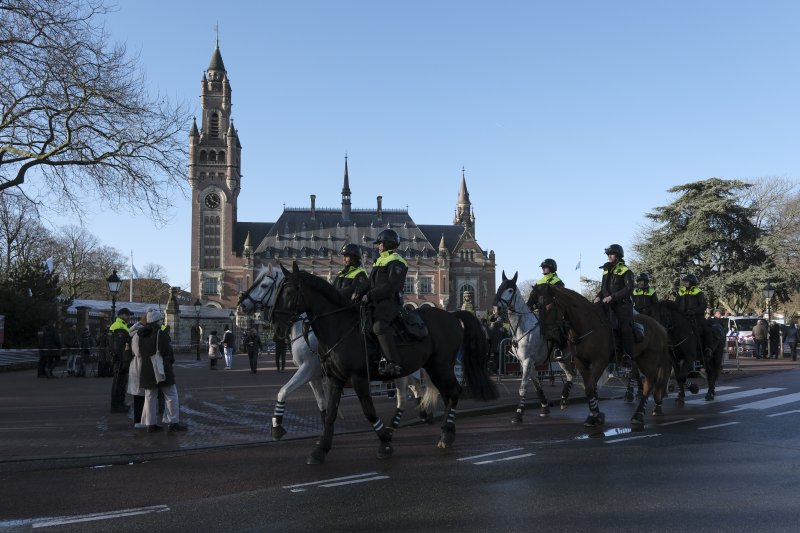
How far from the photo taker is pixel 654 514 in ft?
19.5

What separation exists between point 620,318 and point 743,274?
36.4 meters

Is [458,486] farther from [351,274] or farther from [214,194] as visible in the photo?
[214,194]

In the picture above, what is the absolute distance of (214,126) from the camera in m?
96.2

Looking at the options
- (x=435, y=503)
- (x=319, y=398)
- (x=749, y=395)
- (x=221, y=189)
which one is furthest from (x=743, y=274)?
(x=221, y=189)

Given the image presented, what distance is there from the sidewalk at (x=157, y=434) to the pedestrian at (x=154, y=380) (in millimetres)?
228

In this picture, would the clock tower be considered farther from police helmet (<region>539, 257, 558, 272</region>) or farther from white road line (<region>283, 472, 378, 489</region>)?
white road line (<region>283, 472, 378, 489</region>)

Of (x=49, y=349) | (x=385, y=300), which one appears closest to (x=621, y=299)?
(x=385, y=300)

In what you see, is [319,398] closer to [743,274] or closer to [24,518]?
[24,518]

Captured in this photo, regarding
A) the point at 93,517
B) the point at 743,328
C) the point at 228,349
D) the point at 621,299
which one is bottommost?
the point at 93,517

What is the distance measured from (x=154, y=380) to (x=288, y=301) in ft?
14.1

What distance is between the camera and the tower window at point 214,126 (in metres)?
96.1

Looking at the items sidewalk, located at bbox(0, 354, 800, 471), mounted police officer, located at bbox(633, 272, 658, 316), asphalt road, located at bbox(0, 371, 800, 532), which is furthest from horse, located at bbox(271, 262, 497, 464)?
mounted police officer, located at bbox(633, 272, 658, 316)

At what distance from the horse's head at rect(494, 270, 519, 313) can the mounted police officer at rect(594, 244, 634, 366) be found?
1460 mm

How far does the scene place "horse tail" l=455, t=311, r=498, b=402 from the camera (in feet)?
33.4
